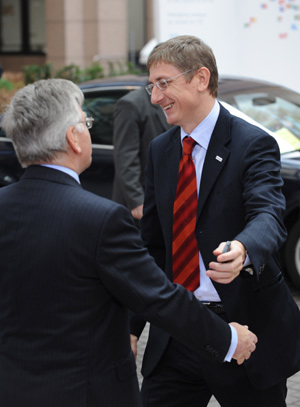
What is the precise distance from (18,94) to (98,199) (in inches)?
17.1

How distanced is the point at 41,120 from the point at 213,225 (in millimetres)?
844

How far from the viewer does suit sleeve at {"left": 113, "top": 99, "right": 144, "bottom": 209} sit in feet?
21.0

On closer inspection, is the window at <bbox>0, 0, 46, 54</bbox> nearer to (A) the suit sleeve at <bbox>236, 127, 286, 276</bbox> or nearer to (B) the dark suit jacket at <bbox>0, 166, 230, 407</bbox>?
(A) the suit sleeve at <bbox>236, 127, 286, 276</bbox>

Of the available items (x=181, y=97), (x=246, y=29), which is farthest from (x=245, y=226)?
(x=246, y=29)

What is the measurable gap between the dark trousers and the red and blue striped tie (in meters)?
0.28

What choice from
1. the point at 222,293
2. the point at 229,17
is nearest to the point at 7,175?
the point at 229,17

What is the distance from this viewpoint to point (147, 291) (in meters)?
2.55

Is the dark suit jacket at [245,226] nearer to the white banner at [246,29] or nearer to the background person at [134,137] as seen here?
the background person at [134,137]

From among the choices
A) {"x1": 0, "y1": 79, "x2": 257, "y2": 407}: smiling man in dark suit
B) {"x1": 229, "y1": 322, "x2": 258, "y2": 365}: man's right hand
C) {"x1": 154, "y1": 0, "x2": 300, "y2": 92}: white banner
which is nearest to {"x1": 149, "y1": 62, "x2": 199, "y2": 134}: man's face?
{"x1": 0, "y1": 79, "x2": 257, "y2": 407}: smiling man in dark suit

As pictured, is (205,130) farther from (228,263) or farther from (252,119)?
(252,119)

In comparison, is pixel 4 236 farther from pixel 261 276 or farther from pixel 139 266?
pixel 261 276

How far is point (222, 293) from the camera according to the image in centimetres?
301

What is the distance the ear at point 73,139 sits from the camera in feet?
8.31

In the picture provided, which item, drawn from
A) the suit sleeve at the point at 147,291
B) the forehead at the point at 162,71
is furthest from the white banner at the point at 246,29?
the suit sleeve at the point at 147,291
